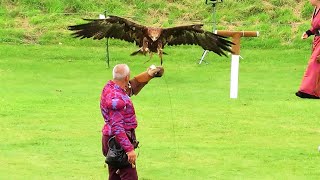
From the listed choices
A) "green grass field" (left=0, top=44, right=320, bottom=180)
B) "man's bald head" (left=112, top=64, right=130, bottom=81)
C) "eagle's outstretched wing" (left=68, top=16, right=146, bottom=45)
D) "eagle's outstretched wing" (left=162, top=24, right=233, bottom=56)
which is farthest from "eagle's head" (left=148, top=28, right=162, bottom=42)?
A: "green grass field" (left=0, top=44, right=320, bottom=180)

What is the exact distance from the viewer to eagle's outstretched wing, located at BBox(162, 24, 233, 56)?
8.69m

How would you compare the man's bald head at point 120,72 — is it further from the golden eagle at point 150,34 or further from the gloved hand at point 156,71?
the golden eagle at point 150,34

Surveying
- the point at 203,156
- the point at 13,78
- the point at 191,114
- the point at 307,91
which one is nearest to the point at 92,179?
the point at 203,156

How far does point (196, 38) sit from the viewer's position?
9.01m

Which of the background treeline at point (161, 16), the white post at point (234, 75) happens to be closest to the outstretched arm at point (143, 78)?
the white post at point (234, 75)

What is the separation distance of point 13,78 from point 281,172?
30.1 feet

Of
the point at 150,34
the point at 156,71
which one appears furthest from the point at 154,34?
the point at 156,71

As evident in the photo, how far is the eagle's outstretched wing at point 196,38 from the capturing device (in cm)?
869

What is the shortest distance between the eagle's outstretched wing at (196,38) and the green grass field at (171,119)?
1532mm

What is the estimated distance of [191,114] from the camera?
1344 centimetres

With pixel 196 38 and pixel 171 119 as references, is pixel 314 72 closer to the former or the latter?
pixel 196 38

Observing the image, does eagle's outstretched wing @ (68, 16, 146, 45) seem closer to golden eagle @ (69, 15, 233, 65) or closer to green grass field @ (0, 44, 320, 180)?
golden eagle @ (69, 15, 233, 65)

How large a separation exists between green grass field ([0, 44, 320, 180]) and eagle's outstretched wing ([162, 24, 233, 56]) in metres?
1.53

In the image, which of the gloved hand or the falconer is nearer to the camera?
the falconer
